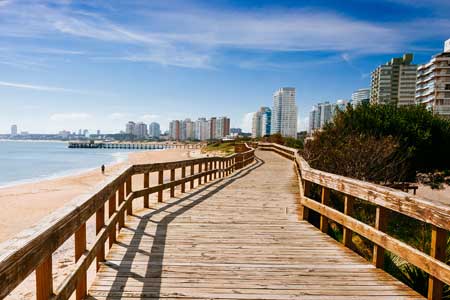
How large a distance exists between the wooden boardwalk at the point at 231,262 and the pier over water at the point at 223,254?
0.4 inches

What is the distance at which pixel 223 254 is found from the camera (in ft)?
14.7

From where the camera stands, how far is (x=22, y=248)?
176 centimetres

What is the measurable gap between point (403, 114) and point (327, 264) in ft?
67.3

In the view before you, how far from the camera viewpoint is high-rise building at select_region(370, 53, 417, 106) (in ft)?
399

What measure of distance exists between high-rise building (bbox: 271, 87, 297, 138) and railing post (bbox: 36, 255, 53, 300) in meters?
180

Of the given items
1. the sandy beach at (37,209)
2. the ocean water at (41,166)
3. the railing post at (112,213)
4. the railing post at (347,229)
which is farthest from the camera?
the ocean water at (41,166)

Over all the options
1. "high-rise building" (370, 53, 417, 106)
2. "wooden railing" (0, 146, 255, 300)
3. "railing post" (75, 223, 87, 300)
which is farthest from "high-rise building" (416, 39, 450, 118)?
"railing post" (75, 223, 87, 300)

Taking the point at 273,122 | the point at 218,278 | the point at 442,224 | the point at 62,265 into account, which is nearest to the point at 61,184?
the point at 62,265

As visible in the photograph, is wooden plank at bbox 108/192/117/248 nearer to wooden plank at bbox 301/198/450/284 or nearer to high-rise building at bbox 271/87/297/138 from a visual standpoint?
wooden plank at bbox 301/198/450/284

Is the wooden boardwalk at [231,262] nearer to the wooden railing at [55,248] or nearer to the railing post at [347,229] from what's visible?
the railing post at [347,229]

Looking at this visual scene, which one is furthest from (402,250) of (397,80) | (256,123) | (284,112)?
(256,123)

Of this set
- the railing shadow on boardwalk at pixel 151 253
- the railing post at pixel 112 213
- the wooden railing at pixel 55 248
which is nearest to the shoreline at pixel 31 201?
the railing shadow on boardwalk at pixel 151 253

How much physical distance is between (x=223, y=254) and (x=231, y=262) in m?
0.31

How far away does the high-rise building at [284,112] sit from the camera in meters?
182
